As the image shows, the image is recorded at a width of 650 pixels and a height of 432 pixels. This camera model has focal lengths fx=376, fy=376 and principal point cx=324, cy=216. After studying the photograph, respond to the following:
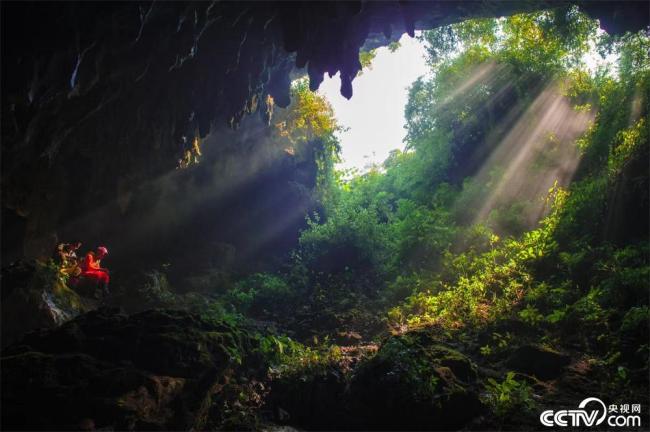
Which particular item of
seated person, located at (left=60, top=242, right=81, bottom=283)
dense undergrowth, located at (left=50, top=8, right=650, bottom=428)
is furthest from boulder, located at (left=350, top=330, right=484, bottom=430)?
seated person, located at (left=60, top=242, right=81, bottom=283)

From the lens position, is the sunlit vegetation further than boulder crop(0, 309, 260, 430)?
Yes

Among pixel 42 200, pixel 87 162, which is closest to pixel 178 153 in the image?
pixel 87 162

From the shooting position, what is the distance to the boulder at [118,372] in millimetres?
4344

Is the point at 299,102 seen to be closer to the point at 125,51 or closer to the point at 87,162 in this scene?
the point at 87,162

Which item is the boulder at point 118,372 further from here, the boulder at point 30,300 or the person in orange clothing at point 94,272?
the person in orange clothing at point 94,272

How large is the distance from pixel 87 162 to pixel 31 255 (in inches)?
109

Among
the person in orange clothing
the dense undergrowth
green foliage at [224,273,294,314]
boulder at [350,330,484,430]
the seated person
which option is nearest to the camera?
boulder at [350,330,484,430]

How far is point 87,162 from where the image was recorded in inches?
408

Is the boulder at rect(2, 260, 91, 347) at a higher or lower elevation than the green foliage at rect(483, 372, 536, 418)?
higher

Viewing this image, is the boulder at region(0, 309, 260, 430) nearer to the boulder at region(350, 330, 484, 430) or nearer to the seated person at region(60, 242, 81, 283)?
the boulder at region(350, 330, 484, 430)

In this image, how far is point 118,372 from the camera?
495 cm

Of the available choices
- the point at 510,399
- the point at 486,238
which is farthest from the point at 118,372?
the point at 486,238

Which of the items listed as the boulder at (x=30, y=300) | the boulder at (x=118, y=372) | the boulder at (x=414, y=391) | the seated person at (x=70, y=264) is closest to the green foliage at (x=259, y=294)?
the seated person at (x=70, y=264)

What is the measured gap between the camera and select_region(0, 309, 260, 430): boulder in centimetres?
434
